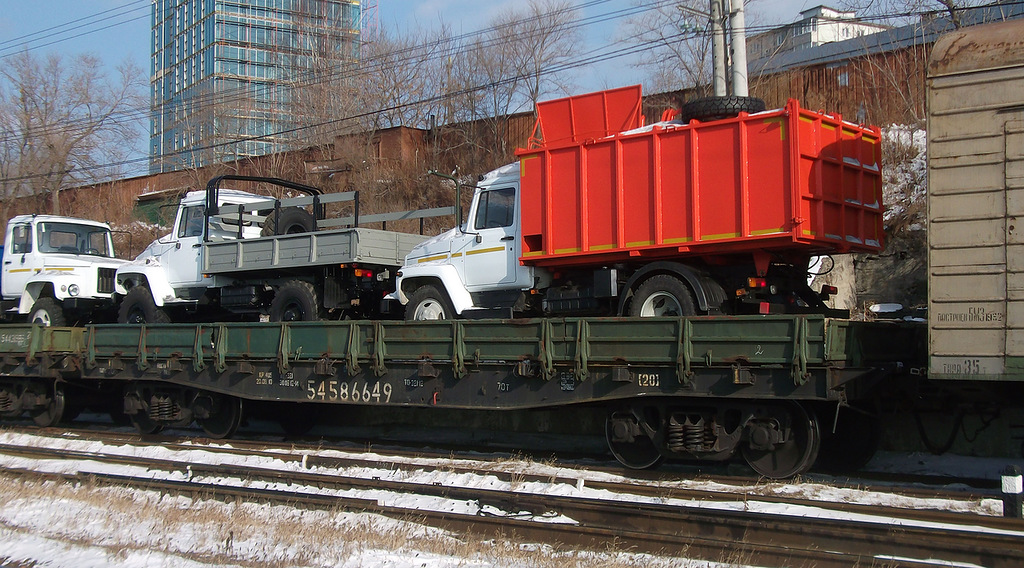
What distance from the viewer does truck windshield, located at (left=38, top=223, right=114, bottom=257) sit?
1731 centimetres

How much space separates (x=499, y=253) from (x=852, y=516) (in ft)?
18.4

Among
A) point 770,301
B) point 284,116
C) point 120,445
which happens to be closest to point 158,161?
point 284,116

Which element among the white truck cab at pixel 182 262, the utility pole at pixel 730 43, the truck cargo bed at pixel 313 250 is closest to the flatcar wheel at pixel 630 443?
the truck cargo bed at pixel 313 250

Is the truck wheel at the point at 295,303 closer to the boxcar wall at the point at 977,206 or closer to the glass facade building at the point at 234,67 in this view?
the boxcar wall at the point at 977,206

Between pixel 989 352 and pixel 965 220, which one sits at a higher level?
pixel 965 220

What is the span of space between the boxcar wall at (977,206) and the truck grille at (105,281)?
15.0 m

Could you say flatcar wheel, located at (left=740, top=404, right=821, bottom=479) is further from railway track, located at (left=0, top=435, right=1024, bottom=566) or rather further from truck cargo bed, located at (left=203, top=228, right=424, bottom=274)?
truck cargo bed, located at (left=203, top=228, right=424, bottom=274)

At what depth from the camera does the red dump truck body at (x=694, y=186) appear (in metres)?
9.15

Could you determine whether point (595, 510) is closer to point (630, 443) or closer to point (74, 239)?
point (630, 443)

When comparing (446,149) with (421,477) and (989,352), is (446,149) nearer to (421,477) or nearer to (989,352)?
(421,477)

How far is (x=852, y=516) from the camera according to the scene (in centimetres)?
716

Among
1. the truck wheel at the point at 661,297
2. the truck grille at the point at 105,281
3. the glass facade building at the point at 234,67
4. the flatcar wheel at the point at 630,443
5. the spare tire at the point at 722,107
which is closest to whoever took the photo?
the flatcar wheel at the point at 630,443

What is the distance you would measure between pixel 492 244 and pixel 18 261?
11.2 metres

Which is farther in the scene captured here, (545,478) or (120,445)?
(120,445)
